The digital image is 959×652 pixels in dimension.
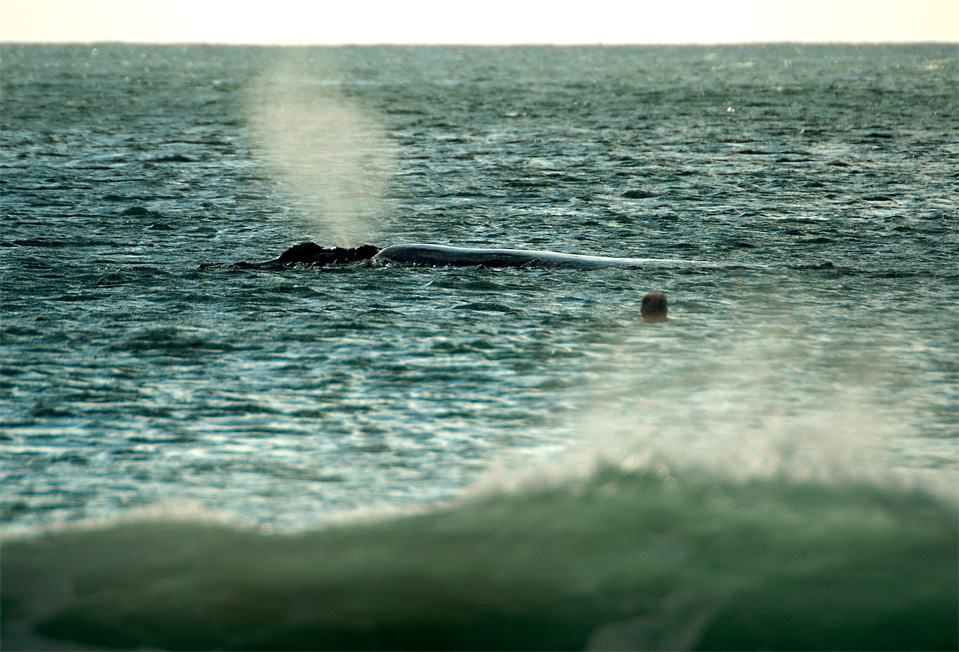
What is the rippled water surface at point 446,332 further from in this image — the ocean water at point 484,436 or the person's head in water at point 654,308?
the person's head in water at point 654,308

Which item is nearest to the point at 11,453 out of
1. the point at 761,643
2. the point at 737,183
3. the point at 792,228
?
the point at 761,643

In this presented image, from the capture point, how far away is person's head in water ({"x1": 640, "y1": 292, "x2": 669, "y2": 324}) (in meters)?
16.3

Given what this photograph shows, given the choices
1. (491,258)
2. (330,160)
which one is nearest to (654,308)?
(491,258)

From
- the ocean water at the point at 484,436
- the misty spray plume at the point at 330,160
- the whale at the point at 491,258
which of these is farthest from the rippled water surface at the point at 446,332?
the whale at the point at 491,258

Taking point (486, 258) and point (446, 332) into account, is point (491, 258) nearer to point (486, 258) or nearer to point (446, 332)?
point (486, 258)

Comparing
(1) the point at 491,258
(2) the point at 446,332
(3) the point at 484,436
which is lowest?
(3) the point at 484,436

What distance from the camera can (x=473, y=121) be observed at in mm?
61281

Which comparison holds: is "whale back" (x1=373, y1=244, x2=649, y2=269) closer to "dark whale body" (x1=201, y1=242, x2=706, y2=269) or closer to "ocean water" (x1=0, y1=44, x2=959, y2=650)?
"dark whale body" (x1=201, y1=242, x2=706, y2=269)

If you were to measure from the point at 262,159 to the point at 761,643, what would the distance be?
34845 millimetres

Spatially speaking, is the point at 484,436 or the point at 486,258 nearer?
the point at 484,436

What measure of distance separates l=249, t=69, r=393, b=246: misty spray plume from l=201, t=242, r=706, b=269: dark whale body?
10.2 ft

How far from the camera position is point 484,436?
1162 cm

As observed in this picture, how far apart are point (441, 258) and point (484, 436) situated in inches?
378

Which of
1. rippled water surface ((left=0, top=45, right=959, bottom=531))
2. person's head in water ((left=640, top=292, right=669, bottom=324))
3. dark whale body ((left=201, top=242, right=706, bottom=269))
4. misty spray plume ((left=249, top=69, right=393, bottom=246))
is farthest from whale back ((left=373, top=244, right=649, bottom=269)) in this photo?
person's head in water ((left=640, top=292, right=669, bottom=324))
